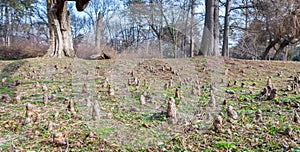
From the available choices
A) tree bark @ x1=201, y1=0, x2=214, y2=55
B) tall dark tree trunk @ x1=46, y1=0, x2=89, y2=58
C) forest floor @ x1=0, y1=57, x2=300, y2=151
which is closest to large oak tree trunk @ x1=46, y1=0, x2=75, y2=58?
tall dark tree trunk @ x1=46, y1=0, x2=89, y2=58

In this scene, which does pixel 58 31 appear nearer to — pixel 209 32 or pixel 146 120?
pixel 209 32

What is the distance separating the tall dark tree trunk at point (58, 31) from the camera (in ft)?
23.0

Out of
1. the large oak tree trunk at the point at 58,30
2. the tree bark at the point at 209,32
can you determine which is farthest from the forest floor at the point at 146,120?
the large oak tree trunk at the point at 58,30

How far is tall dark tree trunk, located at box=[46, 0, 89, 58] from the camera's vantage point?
7006 mm

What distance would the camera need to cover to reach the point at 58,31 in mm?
7211

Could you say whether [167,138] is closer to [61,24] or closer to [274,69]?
[274,69]

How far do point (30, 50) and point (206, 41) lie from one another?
9998 mm

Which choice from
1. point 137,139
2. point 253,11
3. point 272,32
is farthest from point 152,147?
point 272,32

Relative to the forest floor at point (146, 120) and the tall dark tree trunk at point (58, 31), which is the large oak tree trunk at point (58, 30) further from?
the forest floor at point (146, 120)

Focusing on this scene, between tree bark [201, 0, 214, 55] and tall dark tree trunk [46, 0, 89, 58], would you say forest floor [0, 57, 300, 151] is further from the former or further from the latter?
tall dark tree trunk [46, 0, 89, 58]

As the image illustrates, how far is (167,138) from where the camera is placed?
163 cm

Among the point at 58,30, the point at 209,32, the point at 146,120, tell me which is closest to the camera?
the point at 146,120

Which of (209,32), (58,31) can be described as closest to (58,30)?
(58,31)

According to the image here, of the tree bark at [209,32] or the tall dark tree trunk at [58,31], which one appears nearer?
the tree bark at [209,32]
